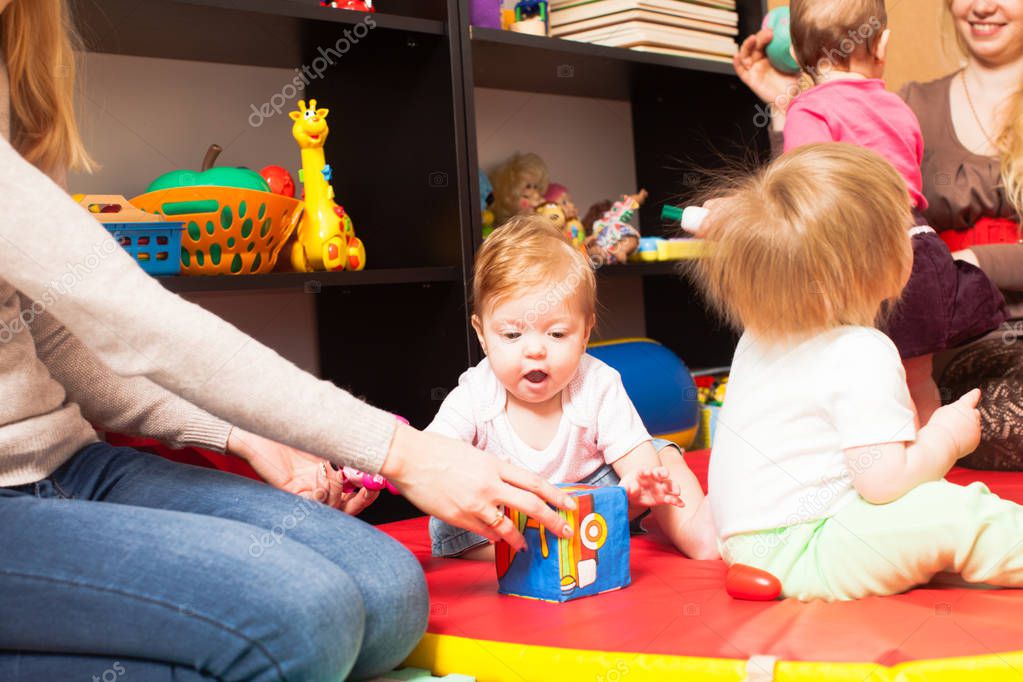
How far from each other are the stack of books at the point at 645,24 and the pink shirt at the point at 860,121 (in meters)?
0.41

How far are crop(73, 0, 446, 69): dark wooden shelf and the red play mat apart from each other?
935 millimetres

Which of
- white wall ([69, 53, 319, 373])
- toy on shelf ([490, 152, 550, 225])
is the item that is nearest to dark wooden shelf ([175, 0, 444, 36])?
white wall ([69, 53, 319, 373])

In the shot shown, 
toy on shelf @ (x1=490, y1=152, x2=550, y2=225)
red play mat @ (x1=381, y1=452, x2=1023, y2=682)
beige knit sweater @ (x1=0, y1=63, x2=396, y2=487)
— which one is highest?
toy on shelf @ (x1=490, y1=152, x2=550, y2=225)

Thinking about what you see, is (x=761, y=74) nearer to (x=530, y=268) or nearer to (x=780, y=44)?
(x=780, y=44)

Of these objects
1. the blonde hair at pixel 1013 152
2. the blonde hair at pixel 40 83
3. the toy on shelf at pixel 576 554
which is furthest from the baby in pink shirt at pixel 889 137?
the blonde hair at pixel 40 83

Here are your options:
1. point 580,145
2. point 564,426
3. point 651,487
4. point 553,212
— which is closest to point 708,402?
point 553,212

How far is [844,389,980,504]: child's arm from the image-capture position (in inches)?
42.4

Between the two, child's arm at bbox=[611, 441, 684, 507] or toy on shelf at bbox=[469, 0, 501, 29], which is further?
toy on shelf at bbox=[469, 0, 501, 29]

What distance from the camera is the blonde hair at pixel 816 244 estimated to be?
1.12 meters

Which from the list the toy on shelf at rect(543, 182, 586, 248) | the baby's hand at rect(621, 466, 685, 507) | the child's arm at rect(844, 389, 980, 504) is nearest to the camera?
the child's arm at rect(844, 389, 980, 504)

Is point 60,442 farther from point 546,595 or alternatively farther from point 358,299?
point 358,299

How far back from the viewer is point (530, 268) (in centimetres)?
136

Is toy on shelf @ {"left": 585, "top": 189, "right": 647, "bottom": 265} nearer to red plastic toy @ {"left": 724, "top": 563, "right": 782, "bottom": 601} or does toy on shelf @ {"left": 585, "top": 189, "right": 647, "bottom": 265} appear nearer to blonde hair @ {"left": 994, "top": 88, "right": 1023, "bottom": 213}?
blonde hair @ {"left": 994, "top": 88, "right": 1023, "bottom": 213}

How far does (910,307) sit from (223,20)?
1174mm
